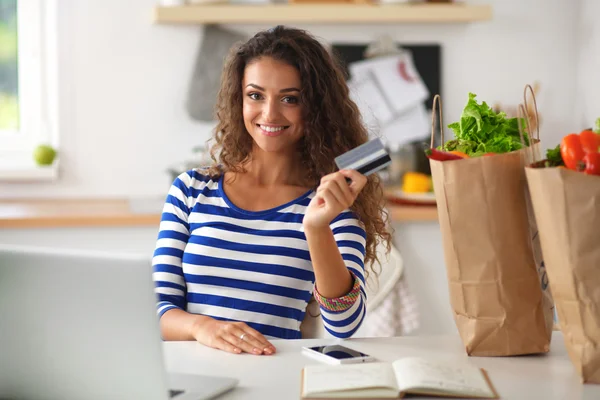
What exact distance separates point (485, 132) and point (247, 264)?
2.06 feet

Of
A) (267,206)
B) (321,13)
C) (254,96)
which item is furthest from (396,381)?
(321,13)

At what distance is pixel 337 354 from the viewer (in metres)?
1.23

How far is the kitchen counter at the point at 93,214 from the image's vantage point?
262 centimetres

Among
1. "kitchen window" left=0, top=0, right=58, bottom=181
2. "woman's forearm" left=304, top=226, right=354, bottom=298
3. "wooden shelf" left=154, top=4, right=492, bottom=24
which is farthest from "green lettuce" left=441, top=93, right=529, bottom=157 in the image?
"kitchen window" left=0, top=0, right=58, bottom=181

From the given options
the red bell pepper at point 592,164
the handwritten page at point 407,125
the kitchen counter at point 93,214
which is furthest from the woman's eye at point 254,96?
the handwritten page at point 407,125

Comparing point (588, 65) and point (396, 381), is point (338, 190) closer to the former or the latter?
point (396, 381)

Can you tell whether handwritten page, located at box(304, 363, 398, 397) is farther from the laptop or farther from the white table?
the laptop

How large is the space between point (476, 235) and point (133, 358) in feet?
1.78

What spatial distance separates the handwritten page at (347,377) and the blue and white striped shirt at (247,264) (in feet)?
1.47

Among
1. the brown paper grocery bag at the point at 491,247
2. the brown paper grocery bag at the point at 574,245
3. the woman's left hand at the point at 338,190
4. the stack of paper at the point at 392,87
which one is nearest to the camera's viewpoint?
the brown paper grocery bag at the point at 574,245

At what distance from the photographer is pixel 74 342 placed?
0.85 m

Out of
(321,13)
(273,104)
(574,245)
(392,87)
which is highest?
(321,13)

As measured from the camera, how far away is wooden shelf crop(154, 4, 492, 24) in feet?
9.82

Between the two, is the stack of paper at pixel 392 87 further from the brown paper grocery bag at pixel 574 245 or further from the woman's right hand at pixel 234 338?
the brown paper grocery bag at pixel 574 245
